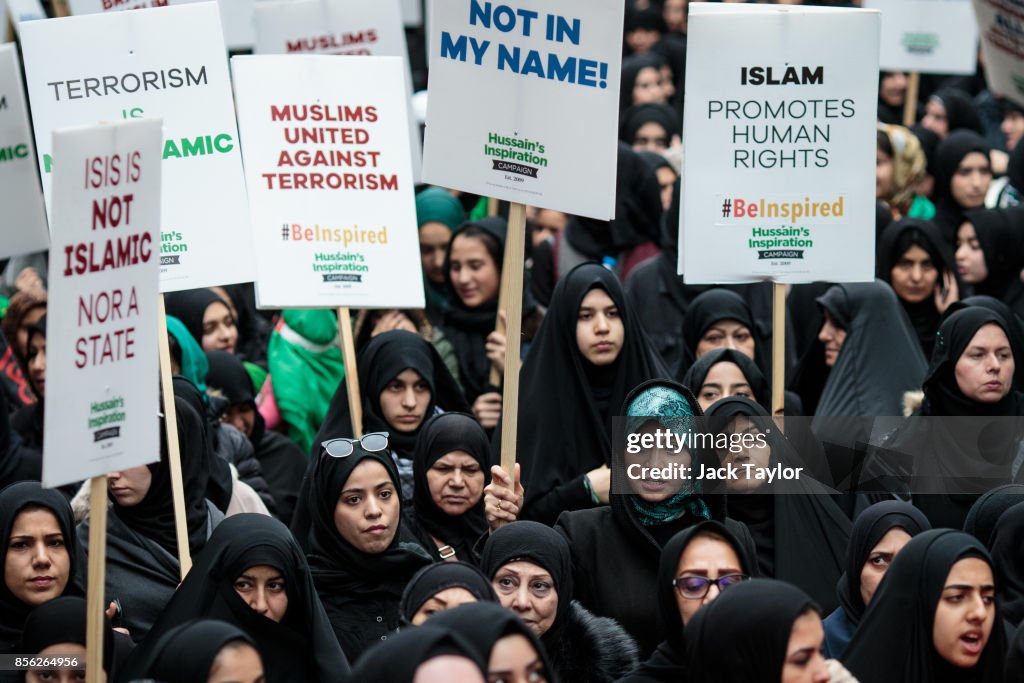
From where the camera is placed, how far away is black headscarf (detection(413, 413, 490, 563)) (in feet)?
21.4

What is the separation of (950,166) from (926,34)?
1.50 meters

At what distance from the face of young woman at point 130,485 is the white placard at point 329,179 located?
1.25 metres

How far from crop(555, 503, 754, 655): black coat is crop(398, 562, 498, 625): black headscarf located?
0.79 m

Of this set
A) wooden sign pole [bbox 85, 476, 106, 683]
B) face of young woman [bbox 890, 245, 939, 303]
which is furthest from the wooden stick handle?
face of young woman [bbox 890, 245, 939, 303]

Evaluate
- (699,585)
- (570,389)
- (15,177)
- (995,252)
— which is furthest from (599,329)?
(995,252)

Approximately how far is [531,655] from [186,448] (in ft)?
8.56

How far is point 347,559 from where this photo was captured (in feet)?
20.0

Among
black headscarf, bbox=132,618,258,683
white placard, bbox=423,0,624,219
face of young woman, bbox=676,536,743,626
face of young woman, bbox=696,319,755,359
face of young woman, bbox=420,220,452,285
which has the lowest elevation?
black headscarf, bbox=132,618,258,683

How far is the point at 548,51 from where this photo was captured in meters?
5.89

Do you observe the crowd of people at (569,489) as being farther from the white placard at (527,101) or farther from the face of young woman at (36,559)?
the white placard at (527,101)

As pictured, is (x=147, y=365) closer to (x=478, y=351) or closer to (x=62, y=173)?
(x=62, y=173)

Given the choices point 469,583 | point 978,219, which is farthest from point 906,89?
point 469,583

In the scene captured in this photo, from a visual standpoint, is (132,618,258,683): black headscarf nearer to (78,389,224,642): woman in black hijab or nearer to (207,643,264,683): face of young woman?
(207,643,264,683): face of young woman

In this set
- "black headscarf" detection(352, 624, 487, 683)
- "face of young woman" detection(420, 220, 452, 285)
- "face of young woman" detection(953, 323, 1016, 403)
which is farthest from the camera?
"face of young woman" detection(420, 220, 452, 285)
